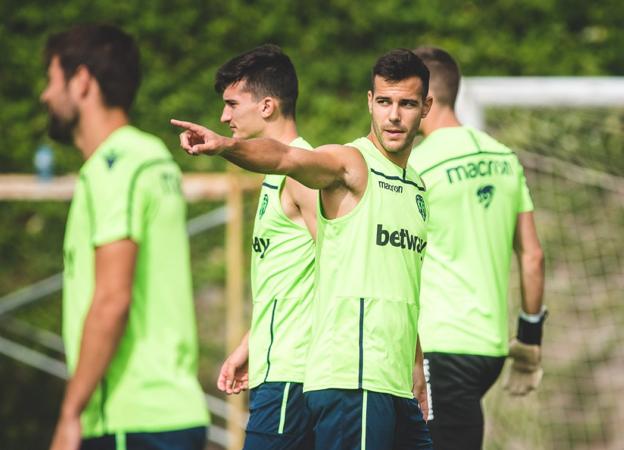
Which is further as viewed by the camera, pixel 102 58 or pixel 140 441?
pixel 102 58

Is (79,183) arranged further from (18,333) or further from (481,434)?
(18,333)

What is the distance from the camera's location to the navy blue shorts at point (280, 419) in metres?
4.22

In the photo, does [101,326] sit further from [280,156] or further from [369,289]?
[369,289]

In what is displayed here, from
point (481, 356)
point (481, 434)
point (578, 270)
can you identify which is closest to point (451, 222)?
point (481, 356)

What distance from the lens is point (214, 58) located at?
9.96 meters

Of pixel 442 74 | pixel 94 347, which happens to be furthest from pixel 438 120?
pixel 94 347

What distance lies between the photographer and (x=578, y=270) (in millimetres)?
8820

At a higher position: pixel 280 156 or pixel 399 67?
pixel 399 67

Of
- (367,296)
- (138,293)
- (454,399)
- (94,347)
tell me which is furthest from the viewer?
(454,399)

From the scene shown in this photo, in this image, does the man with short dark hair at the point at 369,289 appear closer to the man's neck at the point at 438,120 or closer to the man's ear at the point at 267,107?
the man's ear at the point at 267,107

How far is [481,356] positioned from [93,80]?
207 cm

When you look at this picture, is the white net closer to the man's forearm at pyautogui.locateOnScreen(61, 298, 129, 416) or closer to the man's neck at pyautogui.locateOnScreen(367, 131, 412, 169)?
the man's neck at pyautogui.locateOnScreen(367, 131, 412, 169)

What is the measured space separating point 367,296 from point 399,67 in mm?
759

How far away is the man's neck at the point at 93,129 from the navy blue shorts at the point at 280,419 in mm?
1056
